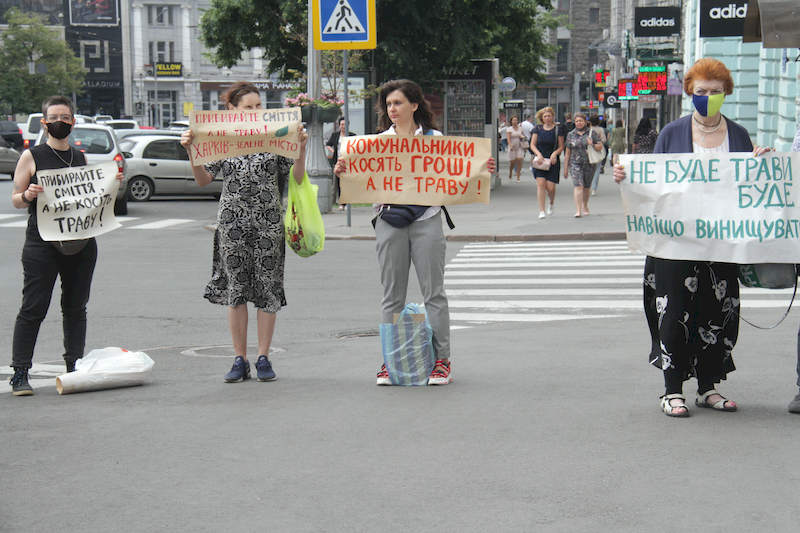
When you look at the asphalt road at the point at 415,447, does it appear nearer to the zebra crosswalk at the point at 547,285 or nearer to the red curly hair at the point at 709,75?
the red curly hair at the point at 709,75

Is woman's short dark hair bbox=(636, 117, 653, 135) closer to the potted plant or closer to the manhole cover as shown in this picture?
the potted plant

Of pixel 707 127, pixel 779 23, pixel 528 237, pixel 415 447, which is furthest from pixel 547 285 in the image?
pixel 415 447

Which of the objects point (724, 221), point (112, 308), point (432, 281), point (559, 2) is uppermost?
point (559, 2)

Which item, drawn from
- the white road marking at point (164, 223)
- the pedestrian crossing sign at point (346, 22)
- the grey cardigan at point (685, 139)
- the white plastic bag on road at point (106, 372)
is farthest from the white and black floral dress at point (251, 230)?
the white road marking at point (164, 223)

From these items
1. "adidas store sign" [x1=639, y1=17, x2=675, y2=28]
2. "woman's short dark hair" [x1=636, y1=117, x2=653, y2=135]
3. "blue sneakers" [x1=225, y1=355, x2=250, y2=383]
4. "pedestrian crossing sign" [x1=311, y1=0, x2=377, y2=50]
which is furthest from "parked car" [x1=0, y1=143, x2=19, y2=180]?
"blue sneakers" [x1=225, y1=355, x2=250, y2=383]

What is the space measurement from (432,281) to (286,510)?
2.47 m

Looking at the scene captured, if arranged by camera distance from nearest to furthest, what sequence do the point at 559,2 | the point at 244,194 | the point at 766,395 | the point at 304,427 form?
1. the point at 304,427
2. the point at 766,395
3. the point at 244,194
4. the point at 559,2

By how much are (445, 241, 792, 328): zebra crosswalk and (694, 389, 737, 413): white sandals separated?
334cm

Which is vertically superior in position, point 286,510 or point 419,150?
point 419,150

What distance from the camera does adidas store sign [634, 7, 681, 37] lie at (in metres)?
37.4

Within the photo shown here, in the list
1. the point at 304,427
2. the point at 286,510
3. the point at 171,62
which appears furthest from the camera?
the point at 171,62

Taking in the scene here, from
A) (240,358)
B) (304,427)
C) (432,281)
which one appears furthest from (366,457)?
(240,358)

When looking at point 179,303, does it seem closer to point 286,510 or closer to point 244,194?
point 244,194

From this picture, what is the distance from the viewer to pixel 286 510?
14.4ft
